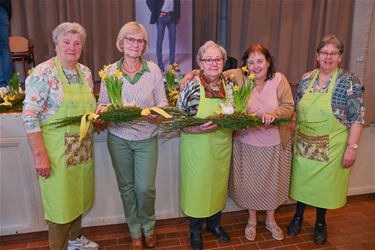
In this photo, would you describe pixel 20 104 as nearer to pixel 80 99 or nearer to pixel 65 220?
pixel 80 99

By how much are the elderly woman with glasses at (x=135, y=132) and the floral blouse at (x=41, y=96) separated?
0.28 meters

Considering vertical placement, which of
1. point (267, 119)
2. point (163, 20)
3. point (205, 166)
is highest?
point (163, 20)

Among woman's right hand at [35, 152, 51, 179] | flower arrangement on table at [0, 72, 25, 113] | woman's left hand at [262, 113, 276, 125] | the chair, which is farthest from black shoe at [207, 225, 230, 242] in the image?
the chair

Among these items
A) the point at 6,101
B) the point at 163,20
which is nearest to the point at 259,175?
the point at 6,101

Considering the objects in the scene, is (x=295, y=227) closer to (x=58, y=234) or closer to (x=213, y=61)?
(x=213, y=61)

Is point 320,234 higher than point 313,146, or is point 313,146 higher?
point 313,146

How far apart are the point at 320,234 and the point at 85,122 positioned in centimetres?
188

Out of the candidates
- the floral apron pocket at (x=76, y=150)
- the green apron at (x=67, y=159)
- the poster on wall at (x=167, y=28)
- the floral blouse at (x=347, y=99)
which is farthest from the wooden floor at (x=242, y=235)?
the poster on wall at (x=167, y=28)

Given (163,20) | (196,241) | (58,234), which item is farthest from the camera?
(163,20)

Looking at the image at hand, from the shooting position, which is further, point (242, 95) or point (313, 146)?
point (313, 146)

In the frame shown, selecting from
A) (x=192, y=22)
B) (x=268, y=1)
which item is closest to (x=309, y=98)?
(x=192, y=22)

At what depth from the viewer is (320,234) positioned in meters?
2.37

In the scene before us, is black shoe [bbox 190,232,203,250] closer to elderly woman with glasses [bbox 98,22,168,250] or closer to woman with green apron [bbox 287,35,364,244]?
elderly woman with glasses [bbox 98,22,168,250]

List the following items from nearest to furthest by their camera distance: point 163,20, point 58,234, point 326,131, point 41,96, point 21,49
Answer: point 41,96 → point 58,234 → point 326,131 → point 21,49 → point 163,20
